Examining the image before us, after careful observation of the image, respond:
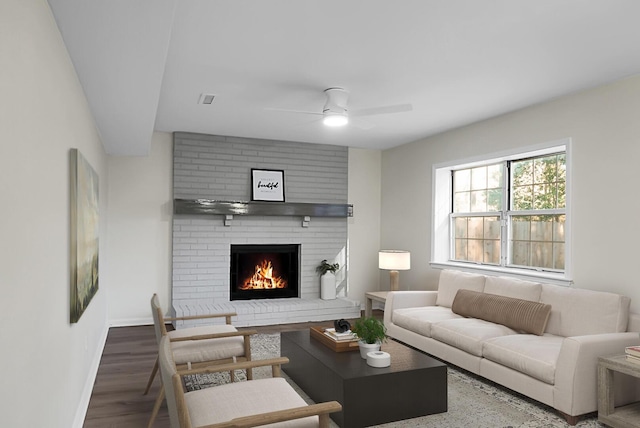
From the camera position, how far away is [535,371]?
336cm

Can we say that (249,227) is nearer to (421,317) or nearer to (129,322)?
(129,322)

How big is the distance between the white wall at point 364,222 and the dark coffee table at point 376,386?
3.66 meters

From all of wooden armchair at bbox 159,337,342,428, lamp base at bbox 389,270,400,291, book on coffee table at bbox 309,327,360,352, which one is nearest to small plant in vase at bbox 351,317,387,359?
book on coffee table at bbox 309,327,360,352

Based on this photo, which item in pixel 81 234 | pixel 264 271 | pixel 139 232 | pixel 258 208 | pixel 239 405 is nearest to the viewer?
pixel 239 405

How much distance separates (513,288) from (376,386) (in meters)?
2.05

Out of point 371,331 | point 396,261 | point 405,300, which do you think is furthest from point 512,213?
point 371,331

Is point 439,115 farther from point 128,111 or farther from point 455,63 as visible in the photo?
point 128,111

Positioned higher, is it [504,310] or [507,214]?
[507,214]

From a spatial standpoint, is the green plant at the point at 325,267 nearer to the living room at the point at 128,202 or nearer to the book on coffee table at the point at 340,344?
the living room at the point at 128,202

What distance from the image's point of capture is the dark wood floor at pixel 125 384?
316 cm

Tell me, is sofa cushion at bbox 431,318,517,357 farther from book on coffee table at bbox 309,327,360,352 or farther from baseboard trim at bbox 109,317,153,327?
baseboard trim at bbox 109,317,153,327

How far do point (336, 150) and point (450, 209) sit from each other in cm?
197

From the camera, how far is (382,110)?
4473mm

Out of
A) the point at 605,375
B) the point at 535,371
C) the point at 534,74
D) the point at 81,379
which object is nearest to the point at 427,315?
the point at 535,371
